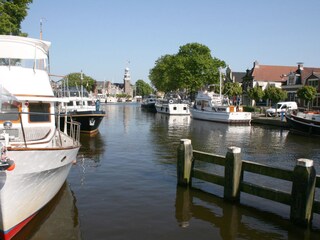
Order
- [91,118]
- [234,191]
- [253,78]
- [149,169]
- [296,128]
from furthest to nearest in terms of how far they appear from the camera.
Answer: [253,78] < [296,128] < [91,118] < [149,169] < [234,191]

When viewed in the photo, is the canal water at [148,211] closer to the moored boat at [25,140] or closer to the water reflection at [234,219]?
the water reflection at [234,219]

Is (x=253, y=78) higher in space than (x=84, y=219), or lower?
higher

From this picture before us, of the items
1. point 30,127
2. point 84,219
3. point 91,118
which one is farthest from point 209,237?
point 91,118

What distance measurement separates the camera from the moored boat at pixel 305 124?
3271 centimetres

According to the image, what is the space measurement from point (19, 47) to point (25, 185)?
611cm

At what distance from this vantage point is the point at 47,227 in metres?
9.50

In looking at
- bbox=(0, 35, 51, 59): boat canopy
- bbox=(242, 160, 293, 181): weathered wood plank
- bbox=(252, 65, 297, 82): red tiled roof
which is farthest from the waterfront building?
bbox=(0, 35, 51, 59): boat canopy

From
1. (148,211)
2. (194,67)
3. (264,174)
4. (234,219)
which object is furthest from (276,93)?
(148,211)

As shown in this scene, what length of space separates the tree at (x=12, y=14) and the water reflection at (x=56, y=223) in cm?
1802

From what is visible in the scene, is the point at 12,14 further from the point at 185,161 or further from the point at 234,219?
the point at 234,219

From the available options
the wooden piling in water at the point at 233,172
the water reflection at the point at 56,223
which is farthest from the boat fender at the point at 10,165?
the wooden piling in water at the point at 233,172

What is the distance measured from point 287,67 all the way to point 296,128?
49.0 m

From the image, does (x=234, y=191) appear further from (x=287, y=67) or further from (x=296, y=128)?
(x=287, y=67)

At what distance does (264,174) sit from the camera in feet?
32.9
